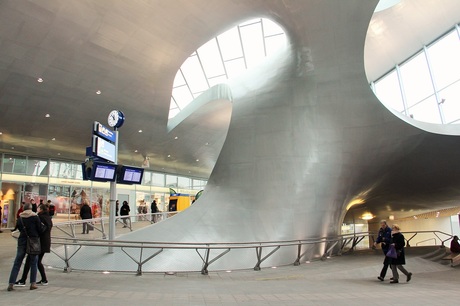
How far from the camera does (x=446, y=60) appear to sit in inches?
726

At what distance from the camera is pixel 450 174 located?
15438 millimetres

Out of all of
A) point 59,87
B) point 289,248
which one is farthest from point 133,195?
point 289,248

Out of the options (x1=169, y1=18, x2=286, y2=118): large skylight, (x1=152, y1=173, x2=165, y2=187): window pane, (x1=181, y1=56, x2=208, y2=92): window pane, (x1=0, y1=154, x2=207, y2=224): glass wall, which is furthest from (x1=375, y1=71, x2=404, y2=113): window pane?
(x1=152, y1=173, x2=165, y2=187): window pane

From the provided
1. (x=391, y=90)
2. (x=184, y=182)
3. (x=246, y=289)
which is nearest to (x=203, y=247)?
(x=246, y=289)

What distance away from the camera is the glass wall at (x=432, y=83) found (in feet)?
57.6

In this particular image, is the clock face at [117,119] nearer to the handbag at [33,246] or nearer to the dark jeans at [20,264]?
the handbag at [33,246]

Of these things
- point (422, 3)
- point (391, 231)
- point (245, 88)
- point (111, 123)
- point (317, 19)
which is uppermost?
point (422, 3)

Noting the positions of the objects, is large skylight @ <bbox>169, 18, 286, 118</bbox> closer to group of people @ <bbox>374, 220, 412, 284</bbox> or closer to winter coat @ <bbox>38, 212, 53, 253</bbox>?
group of people @ <bbox>374, 220, 412, 284</bbox>

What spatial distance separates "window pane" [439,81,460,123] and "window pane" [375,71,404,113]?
3.10m

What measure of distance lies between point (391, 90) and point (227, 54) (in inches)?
451

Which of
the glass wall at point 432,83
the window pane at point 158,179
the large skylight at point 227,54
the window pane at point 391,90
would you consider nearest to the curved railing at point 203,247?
the glass wall at point 432,83

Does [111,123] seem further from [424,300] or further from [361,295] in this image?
[424,300]

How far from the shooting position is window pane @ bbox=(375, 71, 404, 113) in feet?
69.7

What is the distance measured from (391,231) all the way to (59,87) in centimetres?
1655
